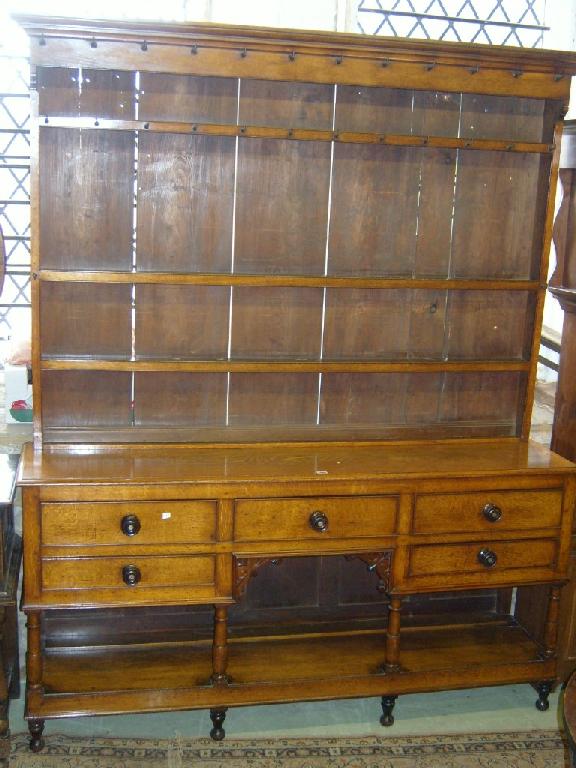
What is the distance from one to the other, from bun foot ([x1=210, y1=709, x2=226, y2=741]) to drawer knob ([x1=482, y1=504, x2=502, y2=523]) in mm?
955

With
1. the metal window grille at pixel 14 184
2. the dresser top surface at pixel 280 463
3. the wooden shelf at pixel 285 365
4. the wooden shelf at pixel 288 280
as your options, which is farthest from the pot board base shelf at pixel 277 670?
the metal window grille at pixel 14 184

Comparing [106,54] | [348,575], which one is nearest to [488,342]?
[348,575]

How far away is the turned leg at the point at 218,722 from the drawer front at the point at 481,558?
0.68 meters

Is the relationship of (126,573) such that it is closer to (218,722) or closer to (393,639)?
(218,722)

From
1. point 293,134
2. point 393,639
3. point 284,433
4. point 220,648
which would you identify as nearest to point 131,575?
point 220,648

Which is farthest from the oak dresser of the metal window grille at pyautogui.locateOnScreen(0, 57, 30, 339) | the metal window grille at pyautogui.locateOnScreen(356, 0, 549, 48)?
the metal window grille at pyautogui.locateOnScreen(356, 0, 549, 48)

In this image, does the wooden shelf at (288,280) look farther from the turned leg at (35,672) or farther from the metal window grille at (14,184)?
the metal window grille at (14,184)

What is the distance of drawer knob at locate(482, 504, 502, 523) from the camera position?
7.94 ft

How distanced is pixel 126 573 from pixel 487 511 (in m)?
1.05

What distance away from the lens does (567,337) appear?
2734 millimetres

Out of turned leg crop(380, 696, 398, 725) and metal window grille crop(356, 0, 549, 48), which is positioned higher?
metal window grille crop(356, 0, 549, 48)

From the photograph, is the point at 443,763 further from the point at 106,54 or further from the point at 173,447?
the point at 106,54

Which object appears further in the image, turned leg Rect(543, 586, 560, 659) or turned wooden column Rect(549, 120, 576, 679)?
turned wooden column Rect(549, 120, 576, 679)

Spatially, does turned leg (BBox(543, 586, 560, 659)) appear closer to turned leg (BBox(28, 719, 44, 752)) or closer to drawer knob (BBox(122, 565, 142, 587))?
drawer knob (BBox(122, 565, 142, 587))
